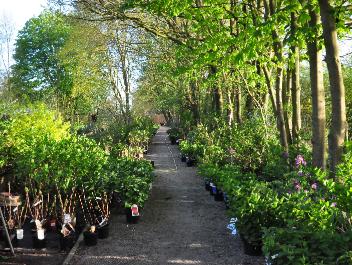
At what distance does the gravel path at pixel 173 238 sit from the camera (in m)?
5.66

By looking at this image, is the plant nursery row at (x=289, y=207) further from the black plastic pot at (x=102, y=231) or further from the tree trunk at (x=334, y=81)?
the black plastic pot at (x=102, y=231)

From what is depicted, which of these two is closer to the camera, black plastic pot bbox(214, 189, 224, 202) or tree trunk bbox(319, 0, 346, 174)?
tree trunk bbox(319, 0, 346, 174)

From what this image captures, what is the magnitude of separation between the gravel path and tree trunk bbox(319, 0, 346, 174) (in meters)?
1.85

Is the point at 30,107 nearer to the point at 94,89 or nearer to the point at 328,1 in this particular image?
the point at 328,1

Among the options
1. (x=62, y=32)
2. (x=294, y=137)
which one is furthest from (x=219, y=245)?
(x=62, y=32)

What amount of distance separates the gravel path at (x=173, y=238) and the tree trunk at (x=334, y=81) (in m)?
1.85

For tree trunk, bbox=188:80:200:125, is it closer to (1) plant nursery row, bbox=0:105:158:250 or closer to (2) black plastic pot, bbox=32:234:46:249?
(1) plant nursery row, bbox=0:105:158:250

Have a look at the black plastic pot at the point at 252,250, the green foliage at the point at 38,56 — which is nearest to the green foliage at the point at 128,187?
the black plastic pot at the point at 252,250

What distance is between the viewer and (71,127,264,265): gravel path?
5.66 metres

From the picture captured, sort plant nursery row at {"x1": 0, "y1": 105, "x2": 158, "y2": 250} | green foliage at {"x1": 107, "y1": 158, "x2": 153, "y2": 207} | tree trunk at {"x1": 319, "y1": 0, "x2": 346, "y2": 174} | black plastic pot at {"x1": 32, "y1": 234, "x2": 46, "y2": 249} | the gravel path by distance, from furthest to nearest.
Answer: green foliage at {"x1": 107, "y1": 158, "x2": 153, "y2": 207}
plant nursery row at {"x1": 0, "y1": 105, "x2": 158, "y2": 250}
black plastic pot at {"x1": 32, "y1": 234, "x2": 46, "y2": 249}
the gravel path
tree trunk at {"x1": 319, "y1": 0, "x2": 346, "y2": 174}

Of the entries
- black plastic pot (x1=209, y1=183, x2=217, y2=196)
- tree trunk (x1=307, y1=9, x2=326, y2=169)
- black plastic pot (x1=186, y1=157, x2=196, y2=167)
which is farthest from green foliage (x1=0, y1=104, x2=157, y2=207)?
black plastic pot (x1=186, y1=157, x2=196, y2=167)

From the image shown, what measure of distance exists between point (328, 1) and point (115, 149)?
34.7ft

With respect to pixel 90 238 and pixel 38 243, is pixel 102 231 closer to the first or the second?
pixel 90 238

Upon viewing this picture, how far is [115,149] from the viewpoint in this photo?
14.5 m
